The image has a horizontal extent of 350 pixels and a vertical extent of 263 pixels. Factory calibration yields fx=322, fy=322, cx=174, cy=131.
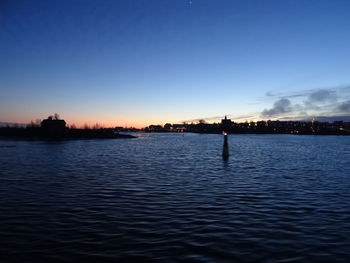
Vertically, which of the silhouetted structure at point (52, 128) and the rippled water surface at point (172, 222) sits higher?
the silhouetted structure at point (52, 128)

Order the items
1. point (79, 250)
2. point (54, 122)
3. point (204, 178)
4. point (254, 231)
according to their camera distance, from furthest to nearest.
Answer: point (54, 122)
point (204, 178)
point (254, 231)
point (79, 250)

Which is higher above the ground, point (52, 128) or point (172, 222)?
point (52, 128)

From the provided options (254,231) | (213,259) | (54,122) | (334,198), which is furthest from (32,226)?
(54,122)

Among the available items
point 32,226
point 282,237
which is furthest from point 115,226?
point 282,237

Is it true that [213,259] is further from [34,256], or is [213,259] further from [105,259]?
[34,256]

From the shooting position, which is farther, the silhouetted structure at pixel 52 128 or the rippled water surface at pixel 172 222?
the silhouetted structure at pixel 52 128

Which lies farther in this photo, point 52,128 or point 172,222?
point 52,128

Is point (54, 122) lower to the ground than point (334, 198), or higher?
higher

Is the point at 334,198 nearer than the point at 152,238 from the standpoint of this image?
No

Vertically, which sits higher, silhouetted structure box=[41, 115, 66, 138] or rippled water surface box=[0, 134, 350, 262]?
silhouetted structure box=[41, 115, 66, 138]

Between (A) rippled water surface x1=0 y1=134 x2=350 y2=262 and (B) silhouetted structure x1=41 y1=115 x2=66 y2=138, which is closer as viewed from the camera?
(A) rippled water surface x1=0 y1=134 x2=350 y2=262

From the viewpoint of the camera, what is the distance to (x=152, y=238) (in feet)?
39.5

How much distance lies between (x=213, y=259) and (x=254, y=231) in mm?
3598

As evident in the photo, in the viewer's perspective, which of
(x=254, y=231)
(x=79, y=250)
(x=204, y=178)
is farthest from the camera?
(x=204, y=178)
